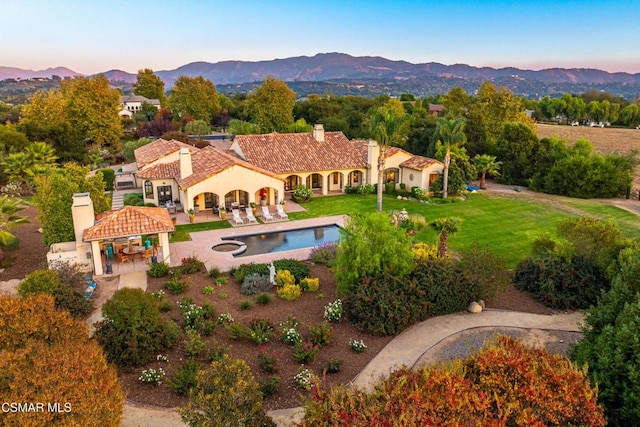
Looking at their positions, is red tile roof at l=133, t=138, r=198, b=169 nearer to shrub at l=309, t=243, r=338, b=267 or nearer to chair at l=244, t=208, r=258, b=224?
chair at l=244, t=208, r=258, b=224

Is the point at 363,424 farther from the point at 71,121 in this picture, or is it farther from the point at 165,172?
the point at 71,121

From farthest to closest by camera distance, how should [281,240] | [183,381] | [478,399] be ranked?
[281,240] < [183,381] < [478,399]

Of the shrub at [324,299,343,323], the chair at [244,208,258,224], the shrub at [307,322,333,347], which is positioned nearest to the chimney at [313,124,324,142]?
the chair at [244,208,258,224]

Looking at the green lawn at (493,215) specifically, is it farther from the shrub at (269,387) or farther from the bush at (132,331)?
the shrub at (269,387)

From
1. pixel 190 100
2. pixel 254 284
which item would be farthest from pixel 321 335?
pixel 190 100

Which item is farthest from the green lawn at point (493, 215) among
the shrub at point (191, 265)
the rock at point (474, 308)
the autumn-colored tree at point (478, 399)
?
the autumn-colored tree at point (478, 399)

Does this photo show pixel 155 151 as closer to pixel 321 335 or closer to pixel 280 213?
pixel 280 213

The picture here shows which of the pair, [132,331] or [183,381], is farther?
[132,331]
